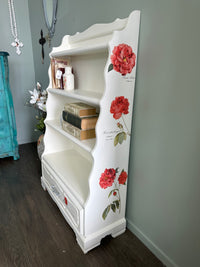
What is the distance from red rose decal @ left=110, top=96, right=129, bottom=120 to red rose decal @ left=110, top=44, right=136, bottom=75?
0.16 m

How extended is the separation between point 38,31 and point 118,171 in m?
2.28

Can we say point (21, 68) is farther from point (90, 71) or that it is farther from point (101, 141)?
point (101, 141)

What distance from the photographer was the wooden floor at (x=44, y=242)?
4.10 feet

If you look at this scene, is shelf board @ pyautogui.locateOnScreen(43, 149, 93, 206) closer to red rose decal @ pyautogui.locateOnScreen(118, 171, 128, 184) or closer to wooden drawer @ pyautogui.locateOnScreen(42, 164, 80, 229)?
wooden drawer @ pyautogui.locateOnScreen(42, 164, 80, 229)

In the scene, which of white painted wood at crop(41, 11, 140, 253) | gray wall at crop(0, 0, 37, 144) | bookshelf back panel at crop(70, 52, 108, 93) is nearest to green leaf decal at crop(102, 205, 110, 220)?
white painted wood at crop(41, 11, 140, 253)

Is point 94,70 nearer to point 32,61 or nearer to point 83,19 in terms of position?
point 83,19

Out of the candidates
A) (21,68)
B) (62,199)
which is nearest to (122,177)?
(62,199)

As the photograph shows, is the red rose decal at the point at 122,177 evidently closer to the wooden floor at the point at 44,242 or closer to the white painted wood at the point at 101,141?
the white painted wood at the point at 101,141

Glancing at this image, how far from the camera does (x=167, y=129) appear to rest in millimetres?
1062

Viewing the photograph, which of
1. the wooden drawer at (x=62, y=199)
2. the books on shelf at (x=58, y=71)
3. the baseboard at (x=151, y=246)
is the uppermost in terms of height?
the books on shelf at (x=58, y=71)

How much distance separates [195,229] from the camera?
3.32ft

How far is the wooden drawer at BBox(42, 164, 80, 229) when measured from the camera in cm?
135

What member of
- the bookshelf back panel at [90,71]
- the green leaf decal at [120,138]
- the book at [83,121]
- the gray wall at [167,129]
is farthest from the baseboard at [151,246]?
the bookshelf back panel at [90,71]

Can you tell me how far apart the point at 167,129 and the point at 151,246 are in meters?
0.85
